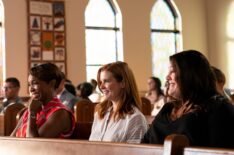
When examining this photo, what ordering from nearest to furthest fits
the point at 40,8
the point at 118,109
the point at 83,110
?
1. the point at 118,109
2. the point at 83,110
3. the point at 40,8

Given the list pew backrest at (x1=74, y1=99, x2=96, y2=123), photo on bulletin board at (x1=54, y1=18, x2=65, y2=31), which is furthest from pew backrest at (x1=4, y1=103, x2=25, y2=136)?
photo on bulletin board at (x1=54, y1=18, x2=65, y2=31)

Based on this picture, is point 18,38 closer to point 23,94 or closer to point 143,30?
point 23,94

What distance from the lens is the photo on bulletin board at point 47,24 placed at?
33.8 feet

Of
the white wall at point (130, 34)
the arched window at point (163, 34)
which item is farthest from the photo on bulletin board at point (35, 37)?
the arched window at point (163, 34)

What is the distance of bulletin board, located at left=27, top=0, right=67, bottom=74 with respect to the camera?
33.2 ft

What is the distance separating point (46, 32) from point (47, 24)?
16 centimetres

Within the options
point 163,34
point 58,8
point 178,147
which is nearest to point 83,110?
point 178,147

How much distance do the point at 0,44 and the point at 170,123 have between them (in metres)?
7.81

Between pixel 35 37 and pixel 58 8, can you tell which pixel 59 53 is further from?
pixel 58 8

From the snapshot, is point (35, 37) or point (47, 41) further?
point (47, 41)

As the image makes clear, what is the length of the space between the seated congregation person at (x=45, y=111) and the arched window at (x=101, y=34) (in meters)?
7.27

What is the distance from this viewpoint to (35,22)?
1017 cm

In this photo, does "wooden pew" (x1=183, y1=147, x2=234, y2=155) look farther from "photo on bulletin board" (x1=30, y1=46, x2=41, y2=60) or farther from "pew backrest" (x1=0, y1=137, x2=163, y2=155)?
"photo on bulletin board" (x1=30, y1=46, x2=41, y2=60)

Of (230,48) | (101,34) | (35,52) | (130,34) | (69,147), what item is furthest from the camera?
(230,48)
